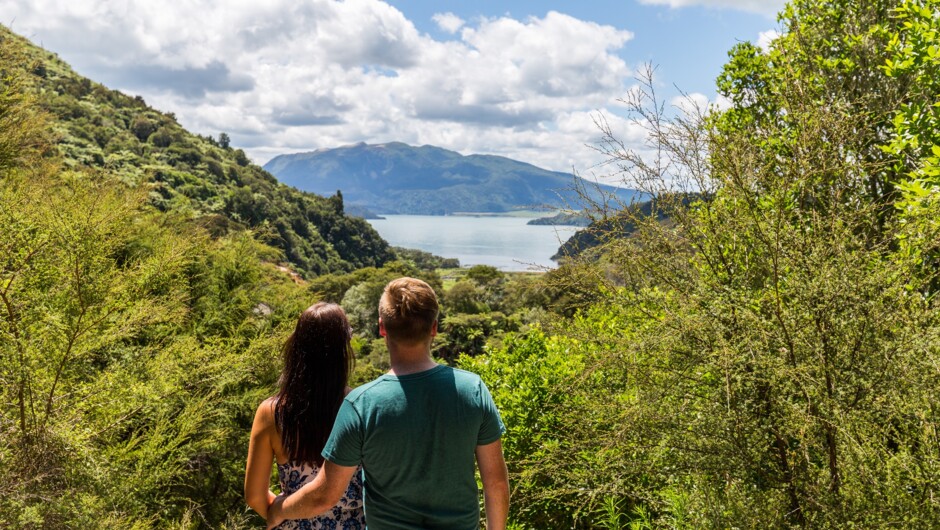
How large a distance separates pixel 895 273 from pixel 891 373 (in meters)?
0.54

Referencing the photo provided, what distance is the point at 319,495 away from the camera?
2.19 meters

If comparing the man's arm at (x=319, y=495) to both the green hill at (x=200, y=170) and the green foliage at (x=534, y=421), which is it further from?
the green hill at (x=200, y=170)

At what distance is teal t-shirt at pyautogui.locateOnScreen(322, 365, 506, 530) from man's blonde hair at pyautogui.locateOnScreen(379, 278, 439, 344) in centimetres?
14

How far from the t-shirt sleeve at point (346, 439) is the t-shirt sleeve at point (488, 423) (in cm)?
45

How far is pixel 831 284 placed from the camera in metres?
Result: 3.06

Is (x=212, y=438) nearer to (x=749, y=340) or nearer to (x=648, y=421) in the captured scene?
(x=648, y=421)

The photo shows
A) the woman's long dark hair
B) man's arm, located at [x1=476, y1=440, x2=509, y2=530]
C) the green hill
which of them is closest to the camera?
man's arm, located at [x1=476, y1=440, x2=509, y2=530]

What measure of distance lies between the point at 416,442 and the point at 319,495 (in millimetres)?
475

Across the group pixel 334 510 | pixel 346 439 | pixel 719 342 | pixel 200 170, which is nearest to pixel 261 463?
pixel 334 510

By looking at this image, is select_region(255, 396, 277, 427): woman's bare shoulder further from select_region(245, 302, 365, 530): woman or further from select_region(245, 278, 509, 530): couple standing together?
select_region(245, 278, 509, 530): couple standing together

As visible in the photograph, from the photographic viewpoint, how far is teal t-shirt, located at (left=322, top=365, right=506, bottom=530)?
203cm

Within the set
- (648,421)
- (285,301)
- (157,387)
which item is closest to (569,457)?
(648,421)

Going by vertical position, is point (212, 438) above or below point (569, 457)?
below

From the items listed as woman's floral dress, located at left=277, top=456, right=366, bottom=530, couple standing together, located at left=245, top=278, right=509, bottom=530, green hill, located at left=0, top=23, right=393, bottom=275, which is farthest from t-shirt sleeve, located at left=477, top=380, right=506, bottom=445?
green hill, located at left=0, top=23, right=393, bottom=275
